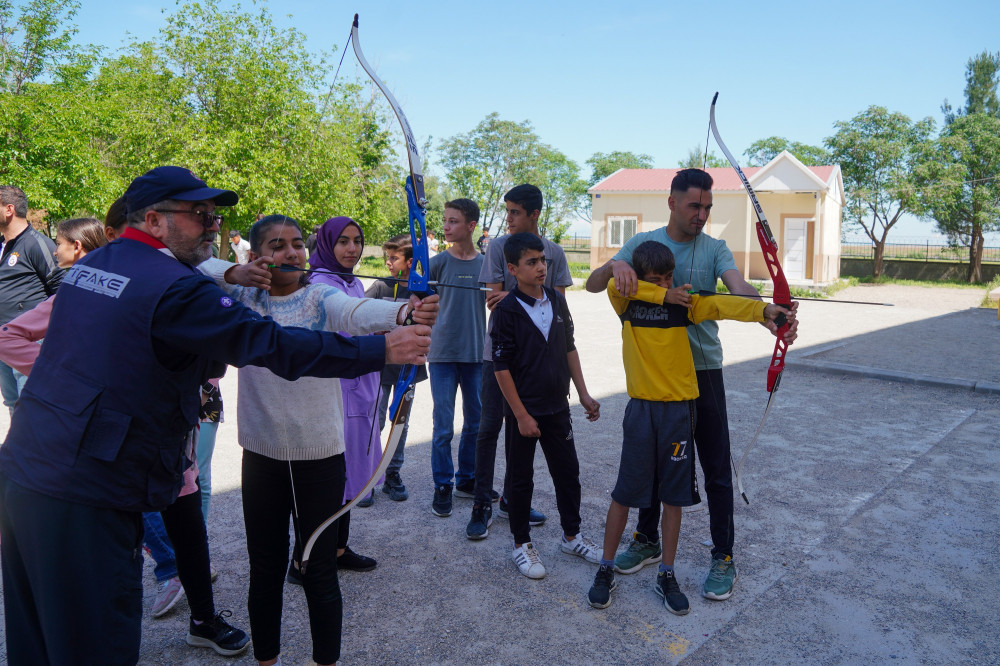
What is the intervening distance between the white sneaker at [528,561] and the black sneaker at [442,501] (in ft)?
2.60

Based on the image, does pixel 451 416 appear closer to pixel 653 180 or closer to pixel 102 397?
pixel 102 397

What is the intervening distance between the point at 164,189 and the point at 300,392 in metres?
0.91

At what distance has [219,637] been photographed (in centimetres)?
304

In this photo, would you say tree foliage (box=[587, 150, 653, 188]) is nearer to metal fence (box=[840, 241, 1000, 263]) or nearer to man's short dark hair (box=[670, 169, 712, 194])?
metal fence (box=[840, 241, 1000, 263])

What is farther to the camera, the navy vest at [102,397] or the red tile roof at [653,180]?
the red tile roof at [653,180]

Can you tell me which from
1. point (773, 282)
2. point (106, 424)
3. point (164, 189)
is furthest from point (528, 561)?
point (164, 189)

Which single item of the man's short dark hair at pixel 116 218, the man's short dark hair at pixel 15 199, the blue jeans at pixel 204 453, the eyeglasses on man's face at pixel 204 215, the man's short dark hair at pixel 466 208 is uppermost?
the man's short dark hair at pixel 15 199

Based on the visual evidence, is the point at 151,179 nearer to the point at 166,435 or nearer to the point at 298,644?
the point at 166,435

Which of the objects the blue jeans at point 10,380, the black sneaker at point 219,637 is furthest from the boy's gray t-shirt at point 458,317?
the blue jeans at point 10,380

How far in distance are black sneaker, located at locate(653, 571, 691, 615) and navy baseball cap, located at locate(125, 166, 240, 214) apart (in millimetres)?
2678

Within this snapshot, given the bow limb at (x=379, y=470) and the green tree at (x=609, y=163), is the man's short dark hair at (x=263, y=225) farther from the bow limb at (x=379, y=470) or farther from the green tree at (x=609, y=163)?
the green tree at (x=609, y=163)

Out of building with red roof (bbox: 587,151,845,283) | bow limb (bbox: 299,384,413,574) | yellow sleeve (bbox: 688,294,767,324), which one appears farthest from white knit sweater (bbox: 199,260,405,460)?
building with red roof (bbox: 587,151,845,283)

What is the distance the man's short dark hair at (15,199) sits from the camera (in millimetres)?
4758

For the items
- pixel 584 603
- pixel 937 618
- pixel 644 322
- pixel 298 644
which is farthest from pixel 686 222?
pixel 298 644
